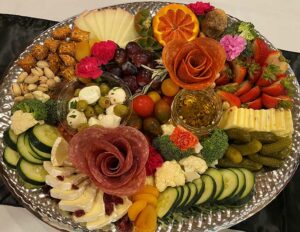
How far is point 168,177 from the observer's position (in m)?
1.58

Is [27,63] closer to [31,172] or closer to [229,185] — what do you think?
[31,172]

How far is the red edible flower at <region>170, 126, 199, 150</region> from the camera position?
1.63m

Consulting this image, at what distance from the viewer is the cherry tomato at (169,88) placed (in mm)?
1764

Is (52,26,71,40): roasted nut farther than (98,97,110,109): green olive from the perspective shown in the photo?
Yes

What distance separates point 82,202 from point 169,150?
379mm

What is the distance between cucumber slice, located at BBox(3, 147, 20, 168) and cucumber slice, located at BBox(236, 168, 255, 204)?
34.5 inches

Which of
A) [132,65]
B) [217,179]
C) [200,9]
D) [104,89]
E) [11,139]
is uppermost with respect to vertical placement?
[200,9]

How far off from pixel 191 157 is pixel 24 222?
0.78 meters

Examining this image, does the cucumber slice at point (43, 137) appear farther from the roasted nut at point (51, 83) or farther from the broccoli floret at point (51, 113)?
the roasted nut at point (51, 83)

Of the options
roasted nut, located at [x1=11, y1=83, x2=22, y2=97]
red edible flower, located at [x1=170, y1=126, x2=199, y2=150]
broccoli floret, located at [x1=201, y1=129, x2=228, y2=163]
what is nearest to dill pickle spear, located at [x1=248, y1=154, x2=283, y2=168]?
broccoli floret, located at [x1=201, y1=129, x2=228, y2=163]

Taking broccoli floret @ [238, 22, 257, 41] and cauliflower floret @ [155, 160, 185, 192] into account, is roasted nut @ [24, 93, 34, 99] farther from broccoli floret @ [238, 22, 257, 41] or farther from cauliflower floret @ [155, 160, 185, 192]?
broccoli floret @ [238, 22, 257, 41]

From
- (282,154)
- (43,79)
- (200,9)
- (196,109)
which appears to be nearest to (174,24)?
(200,9)

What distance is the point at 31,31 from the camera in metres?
2.22

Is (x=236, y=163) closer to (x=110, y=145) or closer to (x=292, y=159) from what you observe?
(x=292, y=159)
